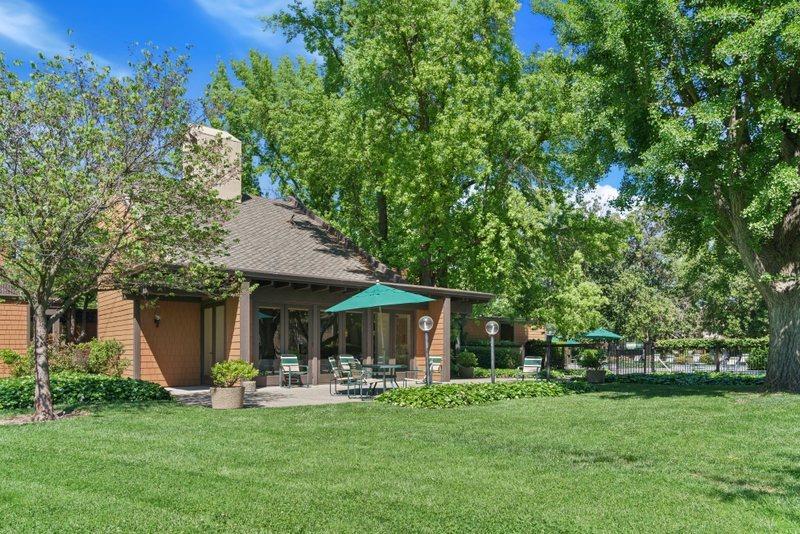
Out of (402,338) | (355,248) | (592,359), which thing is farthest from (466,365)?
(355,248)

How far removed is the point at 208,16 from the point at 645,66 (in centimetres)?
1231

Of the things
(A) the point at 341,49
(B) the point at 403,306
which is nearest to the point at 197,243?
(B) the point at 403,306

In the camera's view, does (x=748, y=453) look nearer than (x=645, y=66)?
Yes

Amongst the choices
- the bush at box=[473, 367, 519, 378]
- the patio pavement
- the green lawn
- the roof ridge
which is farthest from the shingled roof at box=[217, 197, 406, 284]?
the green lawn

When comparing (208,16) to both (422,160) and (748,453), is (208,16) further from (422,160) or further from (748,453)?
(748,453)

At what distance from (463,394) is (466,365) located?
37.0ft

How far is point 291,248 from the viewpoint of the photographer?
2078cm

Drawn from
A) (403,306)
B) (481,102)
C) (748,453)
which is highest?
(481,102)

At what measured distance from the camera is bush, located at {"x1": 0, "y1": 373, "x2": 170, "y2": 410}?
13188 mm

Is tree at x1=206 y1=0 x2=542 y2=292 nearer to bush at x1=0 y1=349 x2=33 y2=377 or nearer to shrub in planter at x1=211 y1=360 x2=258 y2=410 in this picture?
bush at x1=0 y1=349 x2=33 y2=377

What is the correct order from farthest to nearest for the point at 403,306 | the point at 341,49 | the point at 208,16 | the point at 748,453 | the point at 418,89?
the point at 341,49, the point at 418,89, the point at 403,306, the point at 208,16, the point at 748,453

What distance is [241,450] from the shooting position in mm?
8453

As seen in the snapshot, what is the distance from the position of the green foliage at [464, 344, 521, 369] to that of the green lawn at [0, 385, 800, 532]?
19.4m

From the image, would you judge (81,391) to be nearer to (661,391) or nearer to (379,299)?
(379,299)
